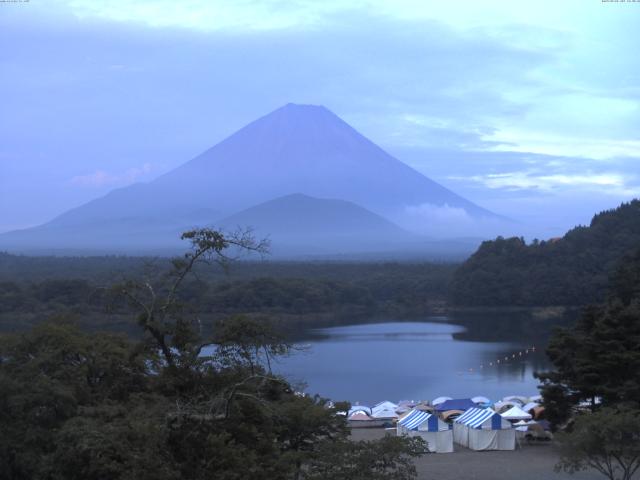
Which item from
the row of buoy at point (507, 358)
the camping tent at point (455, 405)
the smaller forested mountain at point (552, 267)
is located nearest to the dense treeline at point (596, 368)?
the camping tent at point (455, 405)

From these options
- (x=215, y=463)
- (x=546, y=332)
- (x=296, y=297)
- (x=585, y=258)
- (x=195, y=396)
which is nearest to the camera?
(x=215, y=463)

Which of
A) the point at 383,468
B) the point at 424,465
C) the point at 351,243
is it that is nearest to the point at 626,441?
the point at 424,465

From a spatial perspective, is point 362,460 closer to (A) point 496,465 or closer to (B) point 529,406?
(A) point 496,465

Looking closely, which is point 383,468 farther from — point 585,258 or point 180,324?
point 585,258

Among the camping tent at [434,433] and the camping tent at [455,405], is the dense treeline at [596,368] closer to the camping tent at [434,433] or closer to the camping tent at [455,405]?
the camping tent at [434,433]

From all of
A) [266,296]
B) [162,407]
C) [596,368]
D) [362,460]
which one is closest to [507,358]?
[596,368]

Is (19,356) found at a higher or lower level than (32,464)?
higher

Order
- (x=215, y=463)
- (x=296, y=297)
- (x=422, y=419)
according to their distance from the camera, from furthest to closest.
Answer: (x=296, y=297) → (x=422, y=419) → (x=215, y=463)
